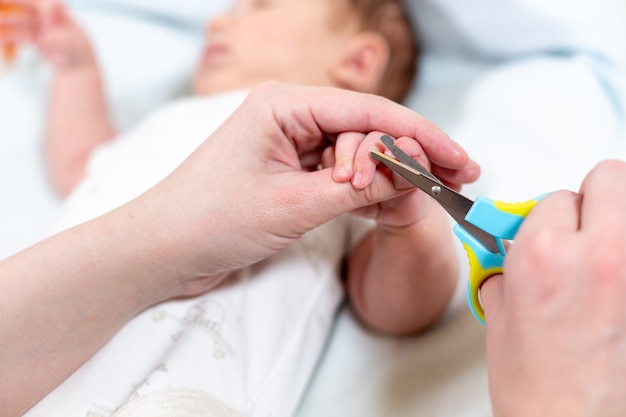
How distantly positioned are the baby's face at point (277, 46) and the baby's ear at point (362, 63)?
0.06 feet

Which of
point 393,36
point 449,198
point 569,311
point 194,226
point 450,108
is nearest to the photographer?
point 569,311

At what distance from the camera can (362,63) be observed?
3.80ft

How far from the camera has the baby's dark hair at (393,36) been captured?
1.21m

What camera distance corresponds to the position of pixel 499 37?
114 centimetres

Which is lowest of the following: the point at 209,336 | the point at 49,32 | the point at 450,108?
the point at 209,336

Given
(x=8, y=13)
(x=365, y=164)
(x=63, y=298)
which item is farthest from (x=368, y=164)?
(x=8, y=13)

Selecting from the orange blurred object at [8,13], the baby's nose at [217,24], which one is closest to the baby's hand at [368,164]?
the baby's nose at [217,24]

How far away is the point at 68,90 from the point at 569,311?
3.39 feet

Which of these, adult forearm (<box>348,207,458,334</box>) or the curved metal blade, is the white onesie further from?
the curved metal blade

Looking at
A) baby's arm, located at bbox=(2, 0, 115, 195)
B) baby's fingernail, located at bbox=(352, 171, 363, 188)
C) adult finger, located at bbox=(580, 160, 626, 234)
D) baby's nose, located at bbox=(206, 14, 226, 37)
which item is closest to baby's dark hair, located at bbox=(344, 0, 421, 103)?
baby's nose, located at bbox=(206, 14, 226, 37)

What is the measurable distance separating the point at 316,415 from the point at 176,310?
0.22m

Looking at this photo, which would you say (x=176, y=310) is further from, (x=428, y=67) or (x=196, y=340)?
(x=428, y=67)

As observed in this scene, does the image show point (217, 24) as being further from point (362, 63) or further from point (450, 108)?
point (450, 108)

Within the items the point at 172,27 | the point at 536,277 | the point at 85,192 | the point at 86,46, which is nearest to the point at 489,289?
the point at 536,277
